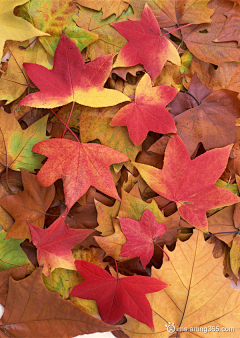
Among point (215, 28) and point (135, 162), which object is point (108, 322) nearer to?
point (135, 162)

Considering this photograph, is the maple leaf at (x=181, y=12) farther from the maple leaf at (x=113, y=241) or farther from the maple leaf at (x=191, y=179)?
the maple leaf at (x=113, y=241)

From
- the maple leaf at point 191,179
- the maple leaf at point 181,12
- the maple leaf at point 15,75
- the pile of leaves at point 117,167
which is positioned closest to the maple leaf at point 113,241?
the pile of leaves at point 117,167

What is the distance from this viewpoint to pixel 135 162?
1.84 feet

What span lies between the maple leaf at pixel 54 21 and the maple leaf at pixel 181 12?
0.51 ft

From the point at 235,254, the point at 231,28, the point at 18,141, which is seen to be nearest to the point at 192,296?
the point at 235,254

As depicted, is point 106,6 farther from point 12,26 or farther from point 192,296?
point 192,296

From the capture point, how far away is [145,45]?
564 mm

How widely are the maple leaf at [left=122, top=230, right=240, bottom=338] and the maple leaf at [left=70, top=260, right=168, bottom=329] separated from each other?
21mm

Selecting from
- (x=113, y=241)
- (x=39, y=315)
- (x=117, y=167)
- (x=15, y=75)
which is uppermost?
(x=15, y=75)

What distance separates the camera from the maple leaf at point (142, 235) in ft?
1.81

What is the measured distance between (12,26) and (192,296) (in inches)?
25.6

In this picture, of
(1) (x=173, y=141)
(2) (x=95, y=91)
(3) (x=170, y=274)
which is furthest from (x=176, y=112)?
(3) (x=170, y=274)

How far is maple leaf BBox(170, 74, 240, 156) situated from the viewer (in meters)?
0.58

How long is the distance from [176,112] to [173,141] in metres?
0.08
